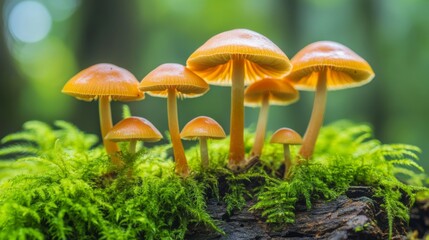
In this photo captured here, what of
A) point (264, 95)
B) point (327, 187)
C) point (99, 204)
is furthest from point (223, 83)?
point (99, 204)

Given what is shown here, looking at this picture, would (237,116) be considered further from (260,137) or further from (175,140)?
(175,140)

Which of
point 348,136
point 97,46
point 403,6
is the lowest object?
point 348,136

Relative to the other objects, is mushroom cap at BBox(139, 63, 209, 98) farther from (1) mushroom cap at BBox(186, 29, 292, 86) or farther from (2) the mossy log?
(2) the mossy log

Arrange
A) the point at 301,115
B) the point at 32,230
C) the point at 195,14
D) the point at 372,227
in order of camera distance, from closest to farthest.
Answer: the point at 32,230
the point at 372,227
the point at 301,115
the point at 195,14

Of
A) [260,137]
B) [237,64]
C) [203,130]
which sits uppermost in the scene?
[237,64]

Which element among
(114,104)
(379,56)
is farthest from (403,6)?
(114,104)

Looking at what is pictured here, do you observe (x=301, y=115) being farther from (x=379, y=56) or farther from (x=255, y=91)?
(x=255, y=91)
